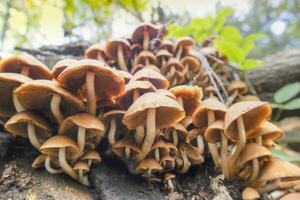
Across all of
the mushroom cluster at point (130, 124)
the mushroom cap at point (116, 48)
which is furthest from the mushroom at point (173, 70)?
the mushroom cluster at point (130, 124)

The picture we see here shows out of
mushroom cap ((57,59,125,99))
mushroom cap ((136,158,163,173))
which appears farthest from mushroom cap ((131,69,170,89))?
mushroom cap ((136,158,163,173))

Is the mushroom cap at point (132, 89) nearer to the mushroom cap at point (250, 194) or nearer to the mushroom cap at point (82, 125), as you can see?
the mushroom cap at point (82, 125)

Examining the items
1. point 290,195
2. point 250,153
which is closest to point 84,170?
point 250,153

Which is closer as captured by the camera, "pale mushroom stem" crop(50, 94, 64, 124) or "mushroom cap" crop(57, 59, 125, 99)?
"mushroom cap" crop(57, 59, 125, 99)

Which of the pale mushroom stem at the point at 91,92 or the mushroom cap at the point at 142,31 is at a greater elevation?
the mushroom cap at the point at 142,31

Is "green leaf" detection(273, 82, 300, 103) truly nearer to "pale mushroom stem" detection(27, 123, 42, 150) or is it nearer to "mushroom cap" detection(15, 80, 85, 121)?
"mushroom cap" detection(15, 80, 85, 121)

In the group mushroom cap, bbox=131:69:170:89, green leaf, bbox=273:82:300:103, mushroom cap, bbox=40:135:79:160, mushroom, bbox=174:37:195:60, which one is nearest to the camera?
mushroom cap, bbox=40:135:79:160

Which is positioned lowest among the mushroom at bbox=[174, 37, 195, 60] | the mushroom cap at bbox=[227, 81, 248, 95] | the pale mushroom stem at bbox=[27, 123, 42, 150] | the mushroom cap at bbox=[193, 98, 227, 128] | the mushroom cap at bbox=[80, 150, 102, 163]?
the mushroom cap at bbox=[80, 150, 102, 163]

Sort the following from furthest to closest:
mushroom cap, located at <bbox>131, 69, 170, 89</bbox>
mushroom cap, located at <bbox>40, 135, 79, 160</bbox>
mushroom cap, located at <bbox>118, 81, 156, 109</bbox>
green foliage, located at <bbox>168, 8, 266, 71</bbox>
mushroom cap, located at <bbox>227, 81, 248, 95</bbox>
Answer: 1. green foliage, located at <bbox>168, 8, 266, 71</bbox>
2. mushroom cap, located at <bbox>227, 81, 248, 95</bbox>
3. mushroom cap, located at <bbox>131, 69, 170, 89</bbox>
4. mushroom cap, located at <bbox>118, 81, 156, 109</bbox>
5. mushroom cap, located at <bbox>40, 135, 79, 160</bbox>
